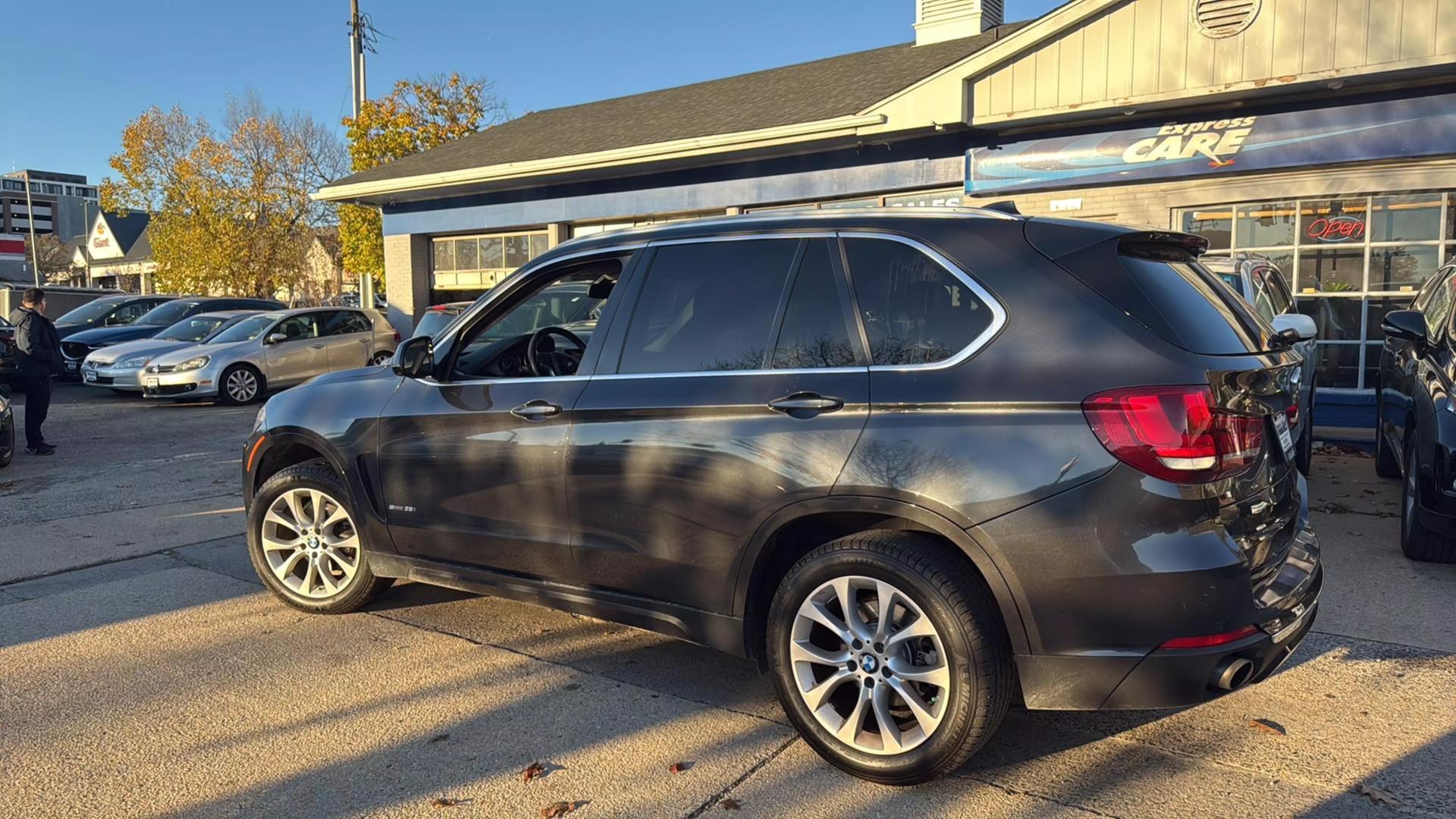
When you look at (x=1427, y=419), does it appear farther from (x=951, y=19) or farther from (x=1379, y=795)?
(x=951, y=19)

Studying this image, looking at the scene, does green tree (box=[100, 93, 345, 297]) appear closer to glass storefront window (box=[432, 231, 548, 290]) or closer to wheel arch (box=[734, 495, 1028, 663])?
glass storefront window (box=[432, 231, 548, 290])

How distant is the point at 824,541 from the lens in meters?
3.57

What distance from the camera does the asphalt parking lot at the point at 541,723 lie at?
10.4ft

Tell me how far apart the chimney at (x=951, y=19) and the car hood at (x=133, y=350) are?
13.1 metres

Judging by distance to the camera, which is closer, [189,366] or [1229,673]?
[1229,673]

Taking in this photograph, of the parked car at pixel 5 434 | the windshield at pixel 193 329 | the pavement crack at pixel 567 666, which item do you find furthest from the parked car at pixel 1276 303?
the windshield at pixel 193 329

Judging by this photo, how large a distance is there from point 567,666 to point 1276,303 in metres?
6.15

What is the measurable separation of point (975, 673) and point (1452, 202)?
10.1 meters

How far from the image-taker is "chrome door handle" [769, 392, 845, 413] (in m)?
3.31

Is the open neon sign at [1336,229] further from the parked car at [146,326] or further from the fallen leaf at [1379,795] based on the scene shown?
the parked car at [146,326]

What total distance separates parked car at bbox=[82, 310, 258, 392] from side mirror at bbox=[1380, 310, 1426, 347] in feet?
50.3

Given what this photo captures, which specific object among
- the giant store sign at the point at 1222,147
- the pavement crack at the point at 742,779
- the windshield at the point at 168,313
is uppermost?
the giant store sign at the point at 1222,147

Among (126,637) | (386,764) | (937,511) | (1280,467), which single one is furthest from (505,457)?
(1280,467)

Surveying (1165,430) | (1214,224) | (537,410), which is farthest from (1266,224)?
(537,410)
